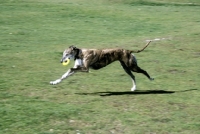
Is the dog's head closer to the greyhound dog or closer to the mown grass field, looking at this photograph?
the greyhound dog

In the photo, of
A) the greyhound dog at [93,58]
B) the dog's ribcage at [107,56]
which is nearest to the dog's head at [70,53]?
the greyhound dog at [93,58]

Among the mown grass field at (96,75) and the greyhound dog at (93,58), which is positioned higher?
the greyhound dog at (93,58)

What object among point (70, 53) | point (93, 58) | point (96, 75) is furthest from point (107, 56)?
point (96, 75)

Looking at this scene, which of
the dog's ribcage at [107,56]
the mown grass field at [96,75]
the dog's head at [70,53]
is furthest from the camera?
the dog's ribcage at [107,56]

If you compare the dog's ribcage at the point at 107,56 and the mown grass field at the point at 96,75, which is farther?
the dog's ribcage at the point at 107,56

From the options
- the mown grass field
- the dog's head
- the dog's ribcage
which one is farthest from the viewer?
the dog's ribcage

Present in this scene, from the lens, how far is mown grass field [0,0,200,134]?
1025cm

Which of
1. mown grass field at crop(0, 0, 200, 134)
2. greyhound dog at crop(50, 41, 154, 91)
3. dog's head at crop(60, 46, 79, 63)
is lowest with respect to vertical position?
mown grass field at crop(0, 0, 200, 134)

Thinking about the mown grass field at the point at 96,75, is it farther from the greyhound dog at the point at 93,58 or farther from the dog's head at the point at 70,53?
the dog's head at the point at 70,53

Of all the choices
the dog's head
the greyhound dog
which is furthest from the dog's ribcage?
the dog's head

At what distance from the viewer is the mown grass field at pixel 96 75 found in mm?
10250

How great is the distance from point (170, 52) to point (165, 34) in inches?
173

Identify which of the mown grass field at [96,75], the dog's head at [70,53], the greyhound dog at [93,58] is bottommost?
the mown grass field at [96,75]

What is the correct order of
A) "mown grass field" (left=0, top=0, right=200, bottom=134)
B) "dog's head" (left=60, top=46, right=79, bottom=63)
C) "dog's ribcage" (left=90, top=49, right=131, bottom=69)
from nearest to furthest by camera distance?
"mown grass field" (left=0, top=0, right=200, bottom=134) → "dog's head" (left=60, top=46, right=79, bottom=63) → "dog's ribcage" (left=90, top=49, right=131, bottom=69)
